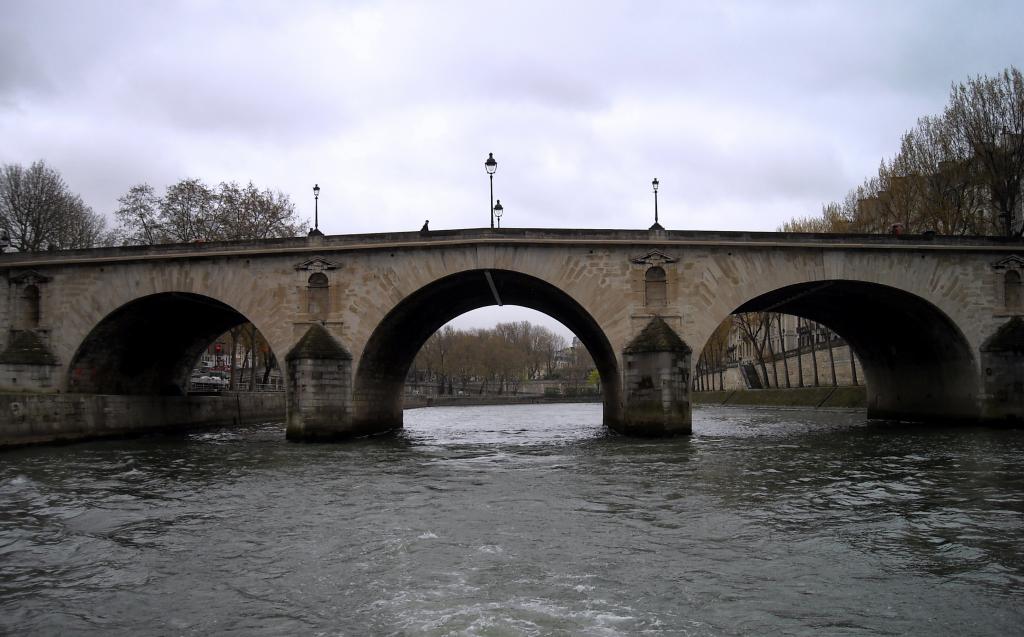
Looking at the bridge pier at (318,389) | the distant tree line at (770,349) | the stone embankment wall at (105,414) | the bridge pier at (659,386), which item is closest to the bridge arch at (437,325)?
the bridge pier at (318,389)

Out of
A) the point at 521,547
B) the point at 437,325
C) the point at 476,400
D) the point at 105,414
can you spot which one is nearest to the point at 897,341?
the point at 437,325

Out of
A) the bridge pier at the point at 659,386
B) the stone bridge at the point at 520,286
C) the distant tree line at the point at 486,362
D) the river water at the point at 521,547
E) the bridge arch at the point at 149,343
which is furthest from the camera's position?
the distant tree line at the point at 486,362

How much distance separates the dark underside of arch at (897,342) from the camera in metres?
25.9

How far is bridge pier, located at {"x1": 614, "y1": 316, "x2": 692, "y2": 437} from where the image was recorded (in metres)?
22.7

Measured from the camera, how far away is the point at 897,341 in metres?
30.1

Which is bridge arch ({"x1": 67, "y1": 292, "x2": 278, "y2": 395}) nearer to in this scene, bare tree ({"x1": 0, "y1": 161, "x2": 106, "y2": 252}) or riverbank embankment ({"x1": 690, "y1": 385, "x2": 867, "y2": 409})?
bare tree ({"x1": 0, "y1": 161, "x2": 106, "y2": 252})

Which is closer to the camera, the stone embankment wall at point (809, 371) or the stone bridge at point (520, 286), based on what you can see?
the stone bridge at point (520, 286)

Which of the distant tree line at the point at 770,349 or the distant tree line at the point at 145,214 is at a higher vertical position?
the distant tree line at the point at 145,214

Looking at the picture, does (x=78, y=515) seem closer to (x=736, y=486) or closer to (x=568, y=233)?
(x=736, y=486)

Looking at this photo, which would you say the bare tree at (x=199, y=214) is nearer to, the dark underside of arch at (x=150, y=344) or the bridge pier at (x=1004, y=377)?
the dark underside of arch at (x=150, y=344)

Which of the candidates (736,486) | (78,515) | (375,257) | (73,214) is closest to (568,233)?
(375,257)

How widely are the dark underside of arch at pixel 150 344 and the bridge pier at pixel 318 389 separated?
16.4ft

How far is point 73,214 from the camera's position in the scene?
40531 mm

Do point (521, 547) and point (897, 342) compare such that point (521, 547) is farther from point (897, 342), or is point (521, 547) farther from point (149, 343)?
point (897, 342)
